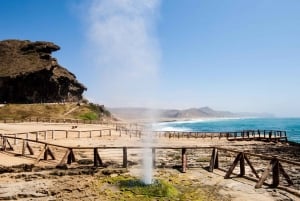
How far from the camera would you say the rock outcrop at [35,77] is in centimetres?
11425

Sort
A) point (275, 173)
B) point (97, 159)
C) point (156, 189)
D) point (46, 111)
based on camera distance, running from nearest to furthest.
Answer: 1. point (156, 189)
2. point (275, 173)
3. point (97, 159)
4. point (46, 111)

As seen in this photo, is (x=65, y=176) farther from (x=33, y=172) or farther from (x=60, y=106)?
(x=60, y=106)

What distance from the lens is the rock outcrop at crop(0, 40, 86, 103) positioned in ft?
375

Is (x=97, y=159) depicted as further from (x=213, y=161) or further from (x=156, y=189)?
(x=213, y=161)

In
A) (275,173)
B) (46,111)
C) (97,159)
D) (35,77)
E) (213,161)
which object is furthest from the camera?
(35,77)

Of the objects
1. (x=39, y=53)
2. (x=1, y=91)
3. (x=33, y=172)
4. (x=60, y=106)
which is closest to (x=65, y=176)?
(x=33, y=172)

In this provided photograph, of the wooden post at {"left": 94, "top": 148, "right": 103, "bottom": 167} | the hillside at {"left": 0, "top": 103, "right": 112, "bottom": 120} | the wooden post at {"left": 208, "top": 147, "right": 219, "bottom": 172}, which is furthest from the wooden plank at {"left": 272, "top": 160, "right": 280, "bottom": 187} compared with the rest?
the hillside at {"left": 0, "top": 103, "right": 112, "bottom": 120}

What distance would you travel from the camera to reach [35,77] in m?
117

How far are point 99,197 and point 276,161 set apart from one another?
8866 mm

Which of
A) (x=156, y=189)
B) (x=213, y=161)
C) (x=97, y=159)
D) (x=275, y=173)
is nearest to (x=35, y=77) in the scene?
(x=97, y=159)

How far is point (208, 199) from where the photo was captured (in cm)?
1450

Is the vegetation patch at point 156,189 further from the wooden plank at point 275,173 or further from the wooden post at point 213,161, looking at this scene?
the wooden post at point 213,161

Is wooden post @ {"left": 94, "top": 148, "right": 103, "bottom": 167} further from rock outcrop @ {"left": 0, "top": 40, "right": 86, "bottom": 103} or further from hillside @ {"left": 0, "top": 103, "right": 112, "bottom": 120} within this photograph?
rock outcrop @ {"left": 0, "top": 40, "right": 86, "bottom": 103}

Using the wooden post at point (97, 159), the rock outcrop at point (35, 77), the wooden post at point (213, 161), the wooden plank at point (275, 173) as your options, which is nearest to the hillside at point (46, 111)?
the rock outcrop at point (35, 77)
